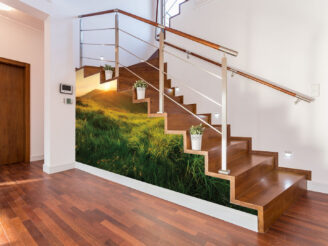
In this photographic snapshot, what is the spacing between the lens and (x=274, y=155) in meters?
2.31

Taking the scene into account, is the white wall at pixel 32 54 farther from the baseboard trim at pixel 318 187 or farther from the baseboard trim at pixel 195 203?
the baseboard trim at pixel 318 187

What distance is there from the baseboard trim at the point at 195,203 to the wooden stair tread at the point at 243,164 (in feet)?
1.04

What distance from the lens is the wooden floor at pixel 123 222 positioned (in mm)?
1313

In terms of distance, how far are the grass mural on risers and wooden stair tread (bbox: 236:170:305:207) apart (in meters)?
0.12

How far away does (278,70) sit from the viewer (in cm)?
231

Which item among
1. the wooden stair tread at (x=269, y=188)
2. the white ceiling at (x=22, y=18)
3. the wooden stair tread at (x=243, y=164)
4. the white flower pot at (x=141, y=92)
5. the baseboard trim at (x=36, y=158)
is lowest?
the baseboard trim at (x=36, y=158)

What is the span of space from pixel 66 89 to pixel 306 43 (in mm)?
3268

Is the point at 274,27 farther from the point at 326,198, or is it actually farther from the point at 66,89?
the point at 66,89

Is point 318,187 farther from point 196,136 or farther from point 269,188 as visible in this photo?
point 196,136

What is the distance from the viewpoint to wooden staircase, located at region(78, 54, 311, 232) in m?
1.50

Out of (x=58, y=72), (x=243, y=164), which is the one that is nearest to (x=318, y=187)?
(x=243, y=164)

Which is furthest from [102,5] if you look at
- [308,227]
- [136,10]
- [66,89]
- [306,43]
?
[308,227]

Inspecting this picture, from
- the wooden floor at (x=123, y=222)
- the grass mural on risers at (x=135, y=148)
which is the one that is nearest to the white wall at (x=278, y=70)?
the wooden floor at (x=123, y=222)

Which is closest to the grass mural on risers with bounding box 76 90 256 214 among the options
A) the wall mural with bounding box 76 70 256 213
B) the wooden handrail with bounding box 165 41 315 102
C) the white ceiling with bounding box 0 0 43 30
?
the wall mural with bounding box 76 70 256 213
